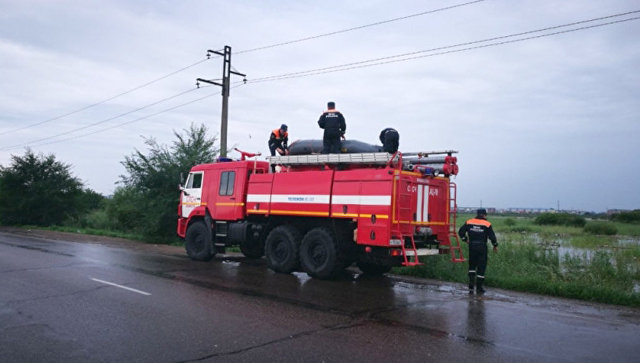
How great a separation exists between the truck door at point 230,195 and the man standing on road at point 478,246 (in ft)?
19.5

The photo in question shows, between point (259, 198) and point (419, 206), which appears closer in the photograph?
point (419, 206)

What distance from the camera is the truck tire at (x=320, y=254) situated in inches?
409

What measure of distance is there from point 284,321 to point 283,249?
5.10 m

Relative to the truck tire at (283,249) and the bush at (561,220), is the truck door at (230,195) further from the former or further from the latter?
the bush at (561,220)

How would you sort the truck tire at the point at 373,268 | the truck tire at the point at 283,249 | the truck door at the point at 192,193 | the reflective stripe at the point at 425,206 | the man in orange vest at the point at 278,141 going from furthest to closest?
the truck door at the point at 192,193 < the man in orange vest at the point at 278,141 < the truck tire at the point at 373,268 < the truck tire at the point at 283,249 < the reflective stripe at the point at 425,206

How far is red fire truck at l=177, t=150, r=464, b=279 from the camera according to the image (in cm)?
987

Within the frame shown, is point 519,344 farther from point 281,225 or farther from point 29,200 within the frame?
point 29,200

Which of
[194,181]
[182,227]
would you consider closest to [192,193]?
[194,181]

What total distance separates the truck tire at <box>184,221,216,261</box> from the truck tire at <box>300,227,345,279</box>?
147 inches

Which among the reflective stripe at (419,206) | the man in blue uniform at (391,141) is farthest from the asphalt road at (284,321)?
the man in blue uniform at (391,141)

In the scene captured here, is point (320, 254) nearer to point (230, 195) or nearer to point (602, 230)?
point (230, 195)

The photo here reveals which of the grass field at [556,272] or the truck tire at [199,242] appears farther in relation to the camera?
the truck tire at [199,242]

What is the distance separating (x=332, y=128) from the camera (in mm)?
11297

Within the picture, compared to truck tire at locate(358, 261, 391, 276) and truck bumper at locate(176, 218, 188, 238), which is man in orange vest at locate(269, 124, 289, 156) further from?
truck bumper at locate(176, 218, 188, 238)
